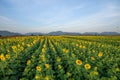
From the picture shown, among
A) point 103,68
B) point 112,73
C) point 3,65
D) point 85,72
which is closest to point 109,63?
point 103,68

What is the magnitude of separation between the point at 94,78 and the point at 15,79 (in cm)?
377

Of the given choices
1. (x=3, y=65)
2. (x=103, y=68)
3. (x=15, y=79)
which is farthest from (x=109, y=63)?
(x=3, y=65)

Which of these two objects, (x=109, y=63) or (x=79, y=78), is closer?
(x=79, y=78)

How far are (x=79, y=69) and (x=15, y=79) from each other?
3106 mm

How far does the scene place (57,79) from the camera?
6512 mm

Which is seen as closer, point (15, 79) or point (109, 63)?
point (15, 79)

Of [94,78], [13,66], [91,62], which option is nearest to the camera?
[94,78]

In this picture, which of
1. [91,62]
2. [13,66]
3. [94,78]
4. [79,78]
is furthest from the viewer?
[91,62]

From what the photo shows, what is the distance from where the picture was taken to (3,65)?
6.52m

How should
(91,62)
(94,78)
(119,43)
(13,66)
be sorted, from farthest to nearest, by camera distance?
(119,43), (91,62), (13,66), (94,78)

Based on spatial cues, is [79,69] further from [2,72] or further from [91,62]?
[2,72]

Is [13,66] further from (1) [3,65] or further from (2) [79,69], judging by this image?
(2) [79,69]

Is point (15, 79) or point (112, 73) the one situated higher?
point (112, 73)

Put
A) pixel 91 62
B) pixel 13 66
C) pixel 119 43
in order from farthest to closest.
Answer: pixel 119 43, pixel 91 62, pixel 13 66
